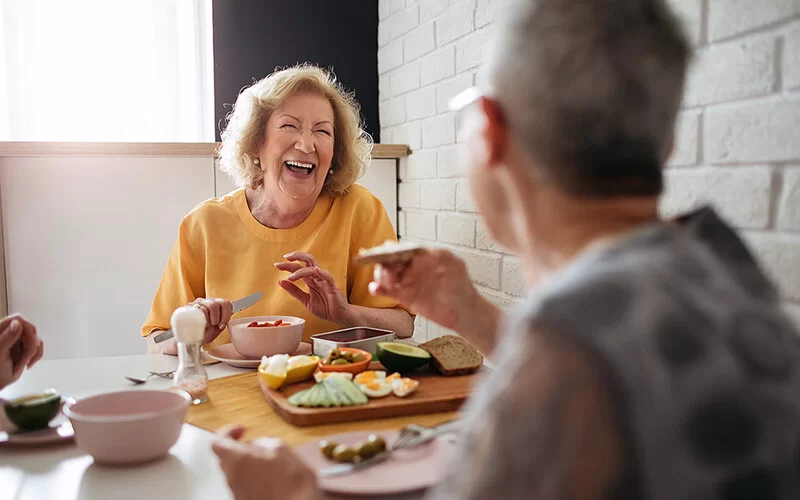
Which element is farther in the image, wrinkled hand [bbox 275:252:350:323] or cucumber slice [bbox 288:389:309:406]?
wrinkled hand [bbox 275:252:350:323]

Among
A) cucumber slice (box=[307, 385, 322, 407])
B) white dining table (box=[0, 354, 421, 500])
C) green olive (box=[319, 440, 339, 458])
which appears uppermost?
cucumber slice (box=[307, 385, 322, 407])

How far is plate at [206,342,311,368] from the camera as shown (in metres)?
1.48

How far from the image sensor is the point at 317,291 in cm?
182

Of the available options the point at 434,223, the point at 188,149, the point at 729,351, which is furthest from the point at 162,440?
the point at 188,149

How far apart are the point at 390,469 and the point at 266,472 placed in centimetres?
18

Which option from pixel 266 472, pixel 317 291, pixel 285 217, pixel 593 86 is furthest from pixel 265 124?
pixel 593 86

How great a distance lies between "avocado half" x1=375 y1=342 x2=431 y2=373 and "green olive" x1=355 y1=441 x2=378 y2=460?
0.41 m

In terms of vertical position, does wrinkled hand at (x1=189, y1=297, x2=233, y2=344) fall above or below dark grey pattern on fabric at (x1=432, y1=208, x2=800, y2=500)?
below

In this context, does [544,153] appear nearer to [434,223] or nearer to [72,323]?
[434,223]

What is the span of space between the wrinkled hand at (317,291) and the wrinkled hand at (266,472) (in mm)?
941

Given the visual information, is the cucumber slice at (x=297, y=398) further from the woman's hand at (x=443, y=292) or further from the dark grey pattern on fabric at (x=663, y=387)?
the dark grey pattern on fabric at (x=663, y=387)

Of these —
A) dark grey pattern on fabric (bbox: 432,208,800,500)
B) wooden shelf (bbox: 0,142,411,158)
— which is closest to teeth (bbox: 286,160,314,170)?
wooden shelf (bbox: 0,142,411,158)

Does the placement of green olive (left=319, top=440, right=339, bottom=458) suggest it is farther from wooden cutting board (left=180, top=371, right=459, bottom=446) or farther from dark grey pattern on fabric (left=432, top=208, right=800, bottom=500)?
dark grey pattern on fabric (left=432, top=208, right=800, bottom=500)

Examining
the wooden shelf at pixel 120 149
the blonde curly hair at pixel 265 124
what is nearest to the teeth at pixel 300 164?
the blonde curly hair at pixel 265 124
